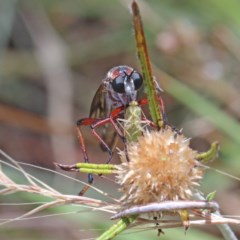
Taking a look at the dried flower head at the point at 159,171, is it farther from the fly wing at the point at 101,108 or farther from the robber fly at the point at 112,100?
the fly wing at the point at 101,108

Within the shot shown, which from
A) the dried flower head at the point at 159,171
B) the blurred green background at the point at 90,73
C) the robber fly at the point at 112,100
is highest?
the blurred green background at the point at 90,73

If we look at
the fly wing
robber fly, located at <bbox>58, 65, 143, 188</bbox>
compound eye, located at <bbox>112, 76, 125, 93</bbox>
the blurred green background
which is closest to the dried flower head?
robber fly, located at <bbox>58, 65, 143, 188</bbox>

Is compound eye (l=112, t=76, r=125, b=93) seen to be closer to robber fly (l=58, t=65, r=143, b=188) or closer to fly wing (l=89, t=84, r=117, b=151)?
robber fly (l=58, t=65, r=143, b=188)

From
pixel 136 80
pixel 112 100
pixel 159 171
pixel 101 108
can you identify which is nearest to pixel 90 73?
pixel 101 108

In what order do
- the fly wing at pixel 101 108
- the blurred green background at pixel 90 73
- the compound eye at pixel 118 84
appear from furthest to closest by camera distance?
1. the blurred green background at pixel 90 73
2. the fly wing at pixel 101 108
3. the compound eye at pixel 118 84

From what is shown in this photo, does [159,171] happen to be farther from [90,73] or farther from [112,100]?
[90,73]

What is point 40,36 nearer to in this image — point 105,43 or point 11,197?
point 105,43

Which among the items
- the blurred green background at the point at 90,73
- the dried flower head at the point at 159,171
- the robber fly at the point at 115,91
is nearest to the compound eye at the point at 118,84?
the robber fly at the point at 115,91
